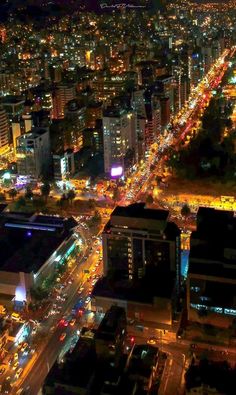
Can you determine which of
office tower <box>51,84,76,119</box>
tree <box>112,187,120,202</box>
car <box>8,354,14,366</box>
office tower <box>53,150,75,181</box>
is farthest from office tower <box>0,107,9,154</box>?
car <box>8,354,14,366</box>

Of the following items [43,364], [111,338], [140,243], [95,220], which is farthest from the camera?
[95,220]

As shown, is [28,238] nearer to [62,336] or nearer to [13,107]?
[62,336]

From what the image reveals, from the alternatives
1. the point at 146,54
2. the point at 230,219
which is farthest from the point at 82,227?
the point at 146,54

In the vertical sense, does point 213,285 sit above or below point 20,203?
above

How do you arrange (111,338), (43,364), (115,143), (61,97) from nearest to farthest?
(111,338), (43,364), (115,143), (61,97)

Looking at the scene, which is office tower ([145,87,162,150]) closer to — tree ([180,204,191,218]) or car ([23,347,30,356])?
Result: tree ([180,204,191,218])

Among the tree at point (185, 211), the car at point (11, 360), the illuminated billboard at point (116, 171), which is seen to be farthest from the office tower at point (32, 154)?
the car at point (11, 360)

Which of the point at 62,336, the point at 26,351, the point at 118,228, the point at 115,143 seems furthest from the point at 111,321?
the point at 115,143

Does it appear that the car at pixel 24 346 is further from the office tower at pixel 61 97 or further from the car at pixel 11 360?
the office tower at pixel 61 97
